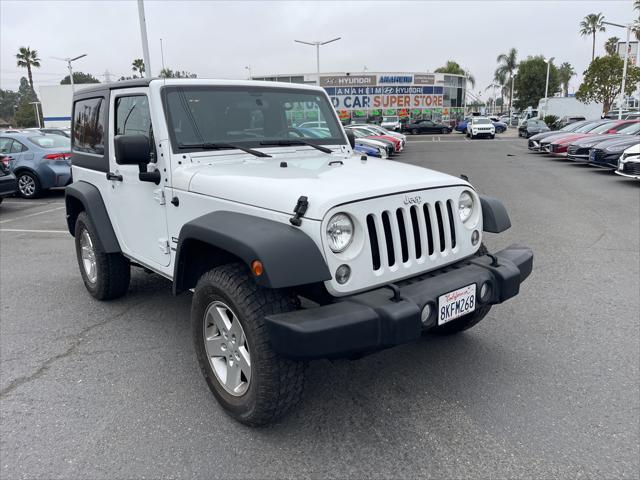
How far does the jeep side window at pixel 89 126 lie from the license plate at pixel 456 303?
3302 mm

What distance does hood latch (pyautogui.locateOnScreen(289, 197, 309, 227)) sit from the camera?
2.60 m

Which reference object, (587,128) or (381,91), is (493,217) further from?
(381,91)

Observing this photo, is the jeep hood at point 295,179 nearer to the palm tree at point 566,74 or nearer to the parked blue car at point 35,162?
the parked blue car at point 35,162

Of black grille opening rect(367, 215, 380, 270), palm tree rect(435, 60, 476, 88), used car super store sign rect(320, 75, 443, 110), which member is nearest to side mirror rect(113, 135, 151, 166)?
black grille opening rect(367, 215, 380, 270)

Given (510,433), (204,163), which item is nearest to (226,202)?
(204,163)

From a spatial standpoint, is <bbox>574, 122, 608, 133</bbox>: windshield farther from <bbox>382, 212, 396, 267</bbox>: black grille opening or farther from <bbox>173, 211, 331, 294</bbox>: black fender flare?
<bbox>173, 211, 331, 294</bbox>: black fender flare

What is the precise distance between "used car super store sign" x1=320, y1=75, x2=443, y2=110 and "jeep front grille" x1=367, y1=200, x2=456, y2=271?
51158mm

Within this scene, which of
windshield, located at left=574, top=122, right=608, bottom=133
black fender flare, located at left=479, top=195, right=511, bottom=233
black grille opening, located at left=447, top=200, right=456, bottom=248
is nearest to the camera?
black grille opening, located at left=447, top=200, right=456, bottom=248

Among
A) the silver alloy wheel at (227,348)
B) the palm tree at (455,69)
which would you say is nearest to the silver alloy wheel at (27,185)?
the silver alloy wheel at (227,348)

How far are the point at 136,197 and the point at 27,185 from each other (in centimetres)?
1019

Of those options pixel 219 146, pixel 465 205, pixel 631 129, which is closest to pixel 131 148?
pixel 219 146

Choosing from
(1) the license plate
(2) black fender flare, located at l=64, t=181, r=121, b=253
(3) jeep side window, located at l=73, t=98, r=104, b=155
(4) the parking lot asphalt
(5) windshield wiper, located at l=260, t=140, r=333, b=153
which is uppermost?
(3) jeep side window, located at l=73, t=98, r=104, b=155

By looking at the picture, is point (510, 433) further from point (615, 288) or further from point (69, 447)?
point (615, 288)

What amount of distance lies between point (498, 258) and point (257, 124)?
2053 millimetres
